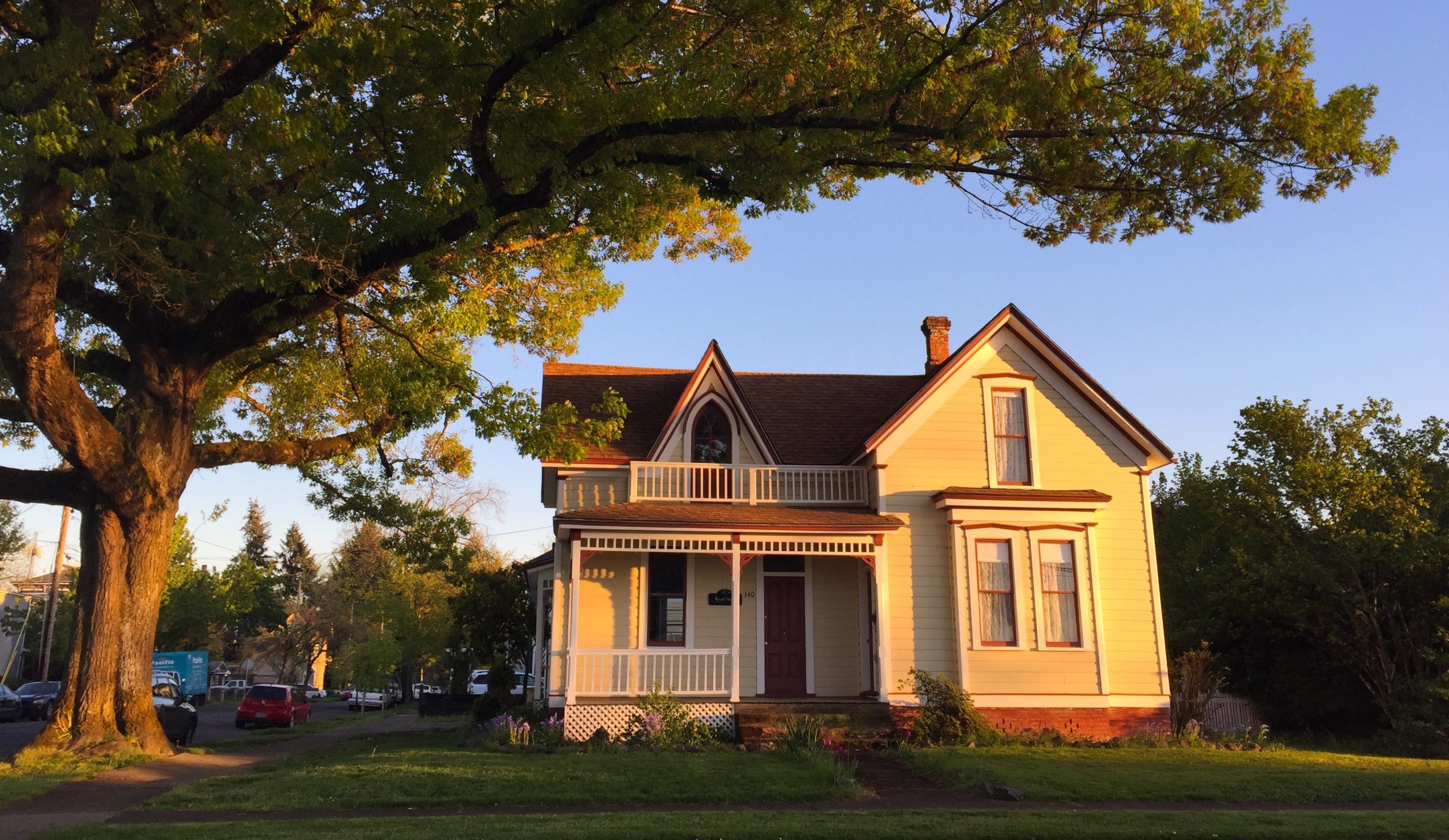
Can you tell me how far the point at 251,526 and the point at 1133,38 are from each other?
8941 centimetres

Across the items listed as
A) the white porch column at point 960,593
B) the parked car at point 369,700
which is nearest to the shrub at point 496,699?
the white porch column at point 960,593

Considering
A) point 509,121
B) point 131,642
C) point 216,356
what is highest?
point 509,121

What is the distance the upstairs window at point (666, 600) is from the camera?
19.0m

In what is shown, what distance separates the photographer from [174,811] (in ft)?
35.9

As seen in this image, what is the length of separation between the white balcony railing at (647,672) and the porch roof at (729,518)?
7.59 feet

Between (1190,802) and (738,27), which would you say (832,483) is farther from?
(738,27)

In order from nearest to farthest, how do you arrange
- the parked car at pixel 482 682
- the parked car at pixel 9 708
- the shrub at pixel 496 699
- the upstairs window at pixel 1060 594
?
the upstairs window at pixel 1060 594 → the shrub at pixel 496 699 → the parked car at pixel 9 708 → the parked car at pixel 482 682

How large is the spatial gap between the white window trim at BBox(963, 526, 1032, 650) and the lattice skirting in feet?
16.5

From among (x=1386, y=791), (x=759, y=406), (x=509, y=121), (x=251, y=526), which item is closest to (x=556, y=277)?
(x=759, y=406)

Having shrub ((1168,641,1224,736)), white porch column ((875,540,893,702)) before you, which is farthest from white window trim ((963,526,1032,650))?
shrub ((1168,641,1224,736))

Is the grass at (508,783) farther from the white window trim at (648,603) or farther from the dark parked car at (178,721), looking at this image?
the dark parked car at (178,721)

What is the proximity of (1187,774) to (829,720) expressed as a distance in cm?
584

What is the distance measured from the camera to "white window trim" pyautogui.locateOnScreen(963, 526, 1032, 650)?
18328 mm

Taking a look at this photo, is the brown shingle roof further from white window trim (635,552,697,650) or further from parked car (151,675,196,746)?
parked car (151,675,196,746)
